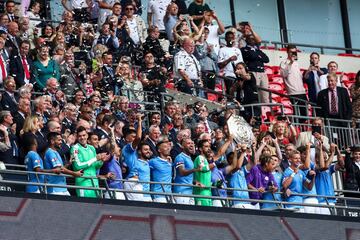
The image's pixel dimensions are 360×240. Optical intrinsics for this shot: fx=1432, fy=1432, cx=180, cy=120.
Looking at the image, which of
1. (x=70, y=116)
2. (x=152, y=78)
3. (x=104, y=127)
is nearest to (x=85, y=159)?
(x=104, y=127)

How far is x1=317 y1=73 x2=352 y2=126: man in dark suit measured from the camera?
1043 inches

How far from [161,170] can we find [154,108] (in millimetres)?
3322

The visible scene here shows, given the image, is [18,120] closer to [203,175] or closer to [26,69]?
[26,69]

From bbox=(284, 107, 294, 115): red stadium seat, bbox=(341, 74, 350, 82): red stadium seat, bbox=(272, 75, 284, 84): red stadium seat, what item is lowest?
bbox=(284, 107, 294, 115): red stadium seat

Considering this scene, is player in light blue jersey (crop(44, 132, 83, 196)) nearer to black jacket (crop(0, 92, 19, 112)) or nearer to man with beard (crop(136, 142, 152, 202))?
man with beard (crop(136, 142, 152, 202))

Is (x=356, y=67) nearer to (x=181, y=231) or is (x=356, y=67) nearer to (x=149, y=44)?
(x=149, y=44)

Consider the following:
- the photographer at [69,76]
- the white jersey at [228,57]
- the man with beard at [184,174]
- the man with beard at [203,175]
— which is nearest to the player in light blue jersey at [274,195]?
the man with beard at [203,175]

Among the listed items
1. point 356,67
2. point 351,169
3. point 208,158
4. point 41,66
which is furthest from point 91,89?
point 356,67

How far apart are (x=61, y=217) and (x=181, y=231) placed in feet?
6.84

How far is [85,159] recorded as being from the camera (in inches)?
773

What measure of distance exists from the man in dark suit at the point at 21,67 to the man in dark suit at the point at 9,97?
36.9 inches

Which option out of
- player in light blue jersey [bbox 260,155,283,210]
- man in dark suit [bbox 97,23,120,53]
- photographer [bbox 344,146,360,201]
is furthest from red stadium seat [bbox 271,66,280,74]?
player in light blue jersey [bbox 260,155,283,210]

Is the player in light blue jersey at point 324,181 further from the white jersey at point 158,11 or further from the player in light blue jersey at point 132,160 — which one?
the white jersey at point 158,11

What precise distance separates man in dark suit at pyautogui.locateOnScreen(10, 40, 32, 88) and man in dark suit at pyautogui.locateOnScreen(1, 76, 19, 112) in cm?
94
